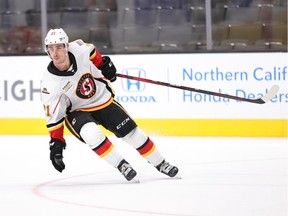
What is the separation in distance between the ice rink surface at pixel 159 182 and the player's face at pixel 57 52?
Result: 77cm

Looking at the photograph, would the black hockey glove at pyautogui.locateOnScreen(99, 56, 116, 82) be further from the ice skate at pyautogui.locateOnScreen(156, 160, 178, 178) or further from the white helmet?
the ice skate at pyautogui.locateOnScreen(156, 160, 178, 178)

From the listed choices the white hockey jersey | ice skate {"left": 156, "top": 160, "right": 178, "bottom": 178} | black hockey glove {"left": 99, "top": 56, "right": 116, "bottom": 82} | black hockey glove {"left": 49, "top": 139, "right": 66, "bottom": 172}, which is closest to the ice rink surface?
ice skate {"left": 156, "top": 160, "right": 178, "bottom": 178}

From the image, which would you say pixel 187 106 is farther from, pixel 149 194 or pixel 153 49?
pixel 149 194

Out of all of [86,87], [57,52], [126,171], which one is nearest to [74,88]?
[86,87]

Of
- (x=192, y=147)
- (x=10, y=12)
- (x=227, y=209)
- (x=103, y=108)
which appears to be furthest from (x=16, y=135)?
(x=227, y=209)

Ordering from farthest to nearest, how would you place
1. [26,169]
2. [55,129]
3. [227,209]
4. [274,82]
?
[274,82]
[26,169]
[55,129]
[227,209]

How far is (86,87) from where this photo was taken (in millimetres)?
5668

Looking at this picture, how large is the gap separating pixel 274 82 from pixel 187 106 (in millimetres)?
831

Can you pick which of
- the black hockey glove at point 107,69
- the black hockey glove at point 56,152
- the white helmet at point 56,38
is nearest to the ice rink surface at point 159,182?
the black hockey glove at point 56,152

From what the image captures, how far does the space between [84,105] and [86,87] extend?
0.12 metres

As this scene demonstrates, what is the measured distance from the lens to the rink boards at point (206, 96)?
8242mm

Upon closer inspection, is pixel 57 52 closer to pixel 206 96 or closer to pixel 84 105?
pixel 84 105

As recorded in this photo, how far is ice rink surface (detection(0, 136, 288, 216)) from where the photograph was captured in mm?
4613

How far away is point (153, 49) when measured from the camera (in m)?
8.84
